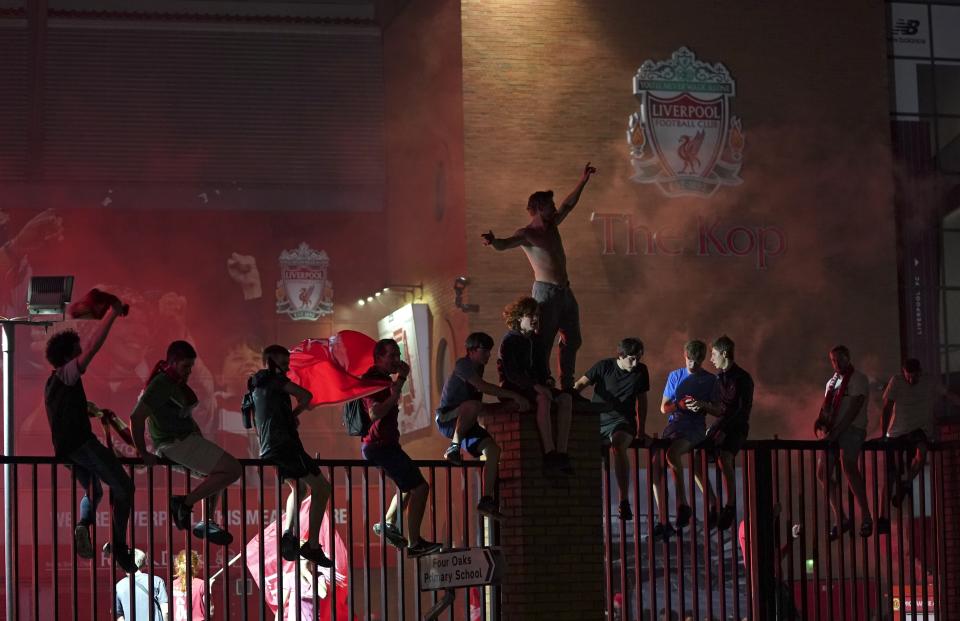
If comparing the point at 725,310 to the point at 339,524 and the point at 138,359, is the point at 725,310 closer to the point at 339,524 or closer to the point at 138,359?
the point at 339,524

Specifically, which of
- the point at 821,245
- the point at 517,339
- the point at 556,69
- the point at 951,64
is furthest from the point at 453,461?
the point at 951,64

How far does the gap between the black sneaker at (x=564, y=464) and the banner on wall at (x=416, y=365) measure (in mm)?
17681

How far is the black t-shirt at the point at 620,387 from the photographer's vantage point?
12750mm

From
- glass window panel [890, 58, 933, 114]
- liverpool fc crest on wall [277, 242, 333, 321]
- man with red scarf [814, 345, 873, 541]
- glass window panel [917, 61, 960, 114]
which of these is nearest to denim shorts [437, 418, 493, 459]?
man with red scarf [814, 345, 873, 541]

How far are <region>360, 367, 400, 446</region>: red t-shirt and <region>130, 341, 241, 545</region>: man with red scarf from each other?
1.15m

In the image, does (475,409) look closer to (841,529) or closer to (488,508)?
(488,508)

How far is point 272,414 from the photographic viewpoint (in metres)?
11.2

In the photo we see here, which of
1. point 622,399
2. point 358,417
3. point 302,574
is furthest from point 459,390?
point 302,574

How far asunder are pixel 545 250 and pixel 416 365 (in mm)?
17880

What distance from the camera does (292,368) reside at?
12.3 metres

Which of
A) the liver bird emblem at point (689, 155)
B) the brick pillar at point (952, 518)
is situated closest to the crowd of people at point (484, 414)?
the brick pillar at point (952, 518)

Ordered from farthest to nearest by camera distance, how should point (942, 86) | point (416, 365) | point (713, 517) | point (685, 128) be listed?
point (942, 86) < point (416, 365) < point (685, 128) < point (713, 517)

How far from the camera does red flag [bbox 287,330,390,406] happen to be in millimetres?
11766

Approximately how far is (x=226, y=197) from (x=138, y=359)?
163 inches
